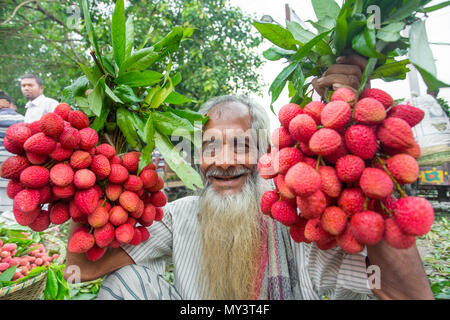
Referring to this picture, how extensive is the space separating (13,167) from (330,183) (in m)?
1.08

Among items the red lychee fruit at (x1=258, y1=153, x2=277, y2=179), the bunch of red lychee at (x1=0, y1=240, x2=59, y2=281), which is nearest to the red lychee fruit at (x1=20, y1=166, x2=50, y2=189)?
the red lychee fruit at (x1=258, y1=153, x2=277, y2=179)

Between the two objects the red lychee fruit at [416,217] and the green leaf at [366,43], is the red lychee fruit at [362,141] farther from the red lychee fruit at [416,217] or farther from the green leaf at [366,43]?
the green leaf at [366,43]

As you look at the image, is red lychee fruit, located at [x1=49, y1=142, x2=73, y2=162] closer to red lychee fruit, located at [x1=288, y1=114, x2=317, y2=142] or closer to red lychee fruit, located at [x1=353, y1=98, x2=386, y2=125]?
red lychee fruit, located at [x1=288, y1=114, x2=317, y2=142]

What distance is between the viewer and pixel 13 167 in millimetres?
916

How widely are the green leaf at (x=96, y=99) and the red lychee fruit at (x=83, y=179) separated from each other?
0.79ft

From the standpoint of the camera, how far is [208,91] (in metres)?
4.44

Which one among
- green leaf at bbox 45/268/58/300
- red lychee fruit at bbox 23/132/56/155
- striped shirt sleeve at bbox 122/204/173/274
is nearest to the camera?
red lychee fruit at bbox 23/132/56/155

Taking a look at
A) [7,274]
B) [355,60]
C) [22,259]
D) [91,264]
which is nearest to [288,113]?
[355,60]

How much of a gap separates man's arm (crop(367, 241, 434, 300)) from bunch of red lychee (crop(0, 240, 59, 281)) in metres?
2.25

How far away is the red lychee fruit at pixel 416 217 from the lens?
67 centimetres

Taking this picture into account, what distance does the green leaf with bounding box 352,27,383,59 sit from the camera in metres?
0.80

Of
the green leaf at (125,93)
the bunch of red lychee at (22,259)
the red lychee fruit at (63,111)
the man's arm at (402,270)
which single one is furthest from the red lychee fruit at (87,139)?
the bunch of red lychee at (22,259)

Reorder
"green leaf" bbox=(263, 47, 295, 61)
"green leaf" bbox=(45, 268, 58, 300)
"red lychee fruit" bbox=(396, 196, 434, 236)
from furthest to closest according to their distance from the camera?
"green leaf" bbox=(45, 268, 58, 300) < "green leaf" bbox=(263, 47, 295, 61) < "red lychee fruit" bbox=(396, 196, 434, 236)

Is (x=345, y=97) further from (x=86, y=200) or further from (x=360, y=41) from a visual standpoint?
(x=86, y=200)
